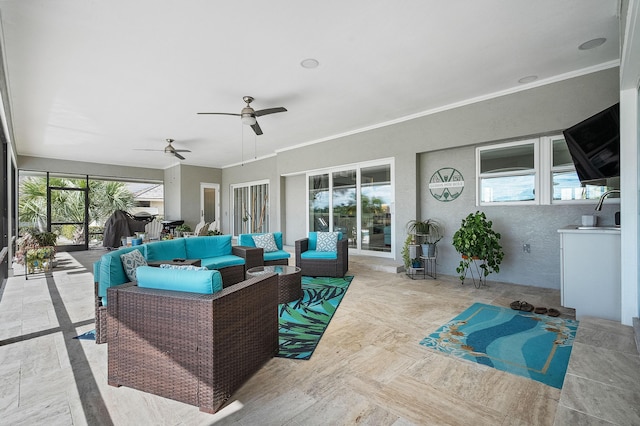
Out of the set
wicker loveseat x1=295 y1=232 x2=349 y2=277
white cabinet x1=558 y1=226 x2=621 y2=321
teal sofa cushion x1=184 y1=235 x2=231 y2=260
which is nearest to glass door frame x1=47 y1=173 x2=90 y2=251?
teal sofa cushion x1=184 y1=235 x2=231 y2=260

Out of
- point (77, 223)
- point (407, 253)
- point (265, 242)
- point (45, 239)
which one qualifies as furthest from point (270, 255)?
point (77, 223)

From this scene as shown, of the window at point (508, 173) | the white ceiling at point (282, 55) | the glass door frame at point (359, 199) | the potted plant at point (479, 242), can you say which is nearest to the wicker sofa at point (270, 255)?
the glass door frame at point (359, 199)

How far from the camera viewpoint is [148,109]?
17.6 ft

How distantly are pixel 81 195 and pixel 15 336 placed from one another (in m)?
8.78

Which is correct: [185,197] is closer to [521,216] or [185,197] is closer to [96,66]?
[96,66]

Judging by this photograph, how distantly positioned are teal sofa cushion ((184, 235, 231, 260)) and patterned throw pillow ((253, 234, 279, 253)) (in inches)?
21.7

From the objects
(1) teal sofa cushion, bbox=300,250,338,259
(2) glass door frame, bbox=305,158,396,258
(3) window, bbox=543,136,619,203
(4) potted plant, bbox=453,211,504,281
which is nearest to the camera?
(3) window, bbox=543,136,619,203

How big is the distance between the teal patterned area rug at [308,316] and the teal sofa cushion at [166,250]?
1.81 meters

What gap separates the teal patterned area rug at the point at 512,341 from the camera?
7.89 ft

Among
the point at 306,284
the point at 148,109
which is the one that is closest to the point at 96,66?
the point at 148,109

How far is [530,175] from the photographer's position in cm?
480

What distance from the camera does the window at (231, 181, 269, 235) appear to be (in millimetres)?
9969

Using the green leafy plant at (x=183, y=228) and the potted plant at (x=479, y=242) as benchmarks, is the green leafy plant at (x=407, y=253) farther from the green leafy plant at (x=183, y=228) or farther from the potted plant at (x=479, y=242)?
the green leafy plant at (x=183, y=228)

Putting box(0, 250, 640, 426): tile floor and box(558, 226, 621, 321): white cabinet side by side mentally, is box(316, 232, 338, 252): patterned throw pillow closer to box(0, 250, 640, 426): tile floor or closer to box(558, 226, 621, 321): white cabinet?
box(0, 250, 640, 426): tile floor
